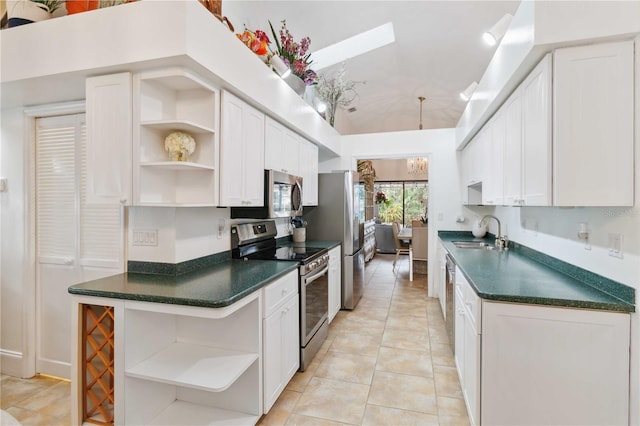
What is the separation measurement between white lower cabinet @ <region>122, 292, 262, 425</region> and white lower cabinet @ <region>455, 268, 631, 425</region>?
1.27 meters

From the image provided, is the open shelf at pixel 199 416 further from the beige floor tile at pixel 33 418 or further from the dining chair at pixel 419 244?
the dining chair at pixel 419 244

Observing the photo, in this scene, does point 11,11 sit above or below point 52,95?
above

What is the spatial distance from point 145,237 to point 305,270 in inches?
46.5

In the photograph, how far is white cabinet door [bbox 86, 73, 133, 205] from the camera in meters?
1.83

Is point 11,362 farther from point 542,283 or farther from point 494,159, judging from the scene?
point 494,159

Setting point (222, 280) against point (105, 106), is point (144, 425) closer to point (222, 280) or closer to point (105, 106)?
point (222, 280)

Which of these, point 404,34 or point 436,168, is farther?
point 436,168

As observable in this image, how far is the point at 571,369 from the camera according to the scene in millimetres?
1524

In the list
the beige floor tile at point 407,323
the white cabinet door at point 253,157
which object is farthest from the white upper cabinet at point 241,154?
the beige floor tile at point 407,323

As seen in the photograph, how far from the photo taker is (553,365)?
155 cm

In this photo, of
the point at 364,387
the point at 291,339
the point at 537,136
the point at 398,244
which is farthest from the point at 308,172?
the point at 398,244

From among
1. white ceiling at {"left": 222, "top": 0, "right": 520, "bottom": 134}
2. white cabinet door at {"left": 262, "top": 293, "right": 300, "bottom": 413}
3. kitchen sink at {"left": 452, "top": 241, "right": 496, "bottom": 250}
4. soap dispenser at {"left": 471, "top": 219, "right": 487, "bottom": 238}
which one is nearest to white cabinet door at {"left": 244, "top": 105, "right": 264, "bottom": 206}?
white cabinet door at {"left": 262, "top": 293, "right": 300, "bottom": 413}

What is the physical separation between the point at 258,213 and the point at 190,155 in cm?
78

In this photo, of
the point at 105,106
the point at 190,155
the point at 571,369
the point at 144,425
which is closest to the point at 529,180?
the point at 571,369
